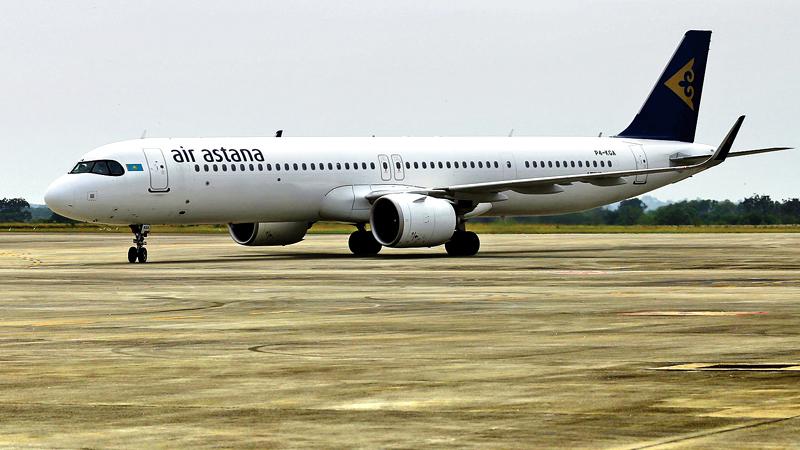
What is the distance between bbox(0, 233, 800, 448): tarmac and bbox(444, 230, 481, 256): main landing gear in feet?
45.5

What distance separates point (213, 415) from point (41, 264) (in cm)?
3247

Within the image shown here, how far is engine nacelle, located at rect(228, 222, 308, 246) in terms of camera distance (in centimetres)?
5116

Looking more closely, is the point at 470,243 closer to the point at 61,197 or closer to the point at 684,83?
the point at 61,197

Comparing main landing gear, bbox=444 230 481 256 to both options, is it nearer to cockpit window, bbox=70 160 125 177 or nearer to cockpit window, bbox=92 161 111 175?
cockpit window, bbox=70 160 125 177

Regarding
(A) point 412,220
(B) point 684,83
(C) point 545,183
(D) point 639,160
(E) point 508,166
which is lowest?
(A) point 412,220

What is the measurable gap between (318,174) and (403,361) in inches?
1297

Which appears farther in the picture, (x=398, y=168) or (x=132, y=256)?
(x=398, y=168)

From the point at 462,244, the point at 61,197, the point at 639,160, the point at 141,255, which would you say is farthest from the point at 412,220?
the point at 639,160

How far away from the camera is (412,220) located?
4572 cm

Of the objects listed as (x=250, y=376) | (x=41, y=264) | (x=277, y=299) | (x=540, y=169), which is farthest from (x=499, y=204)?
(x=250, y=376)

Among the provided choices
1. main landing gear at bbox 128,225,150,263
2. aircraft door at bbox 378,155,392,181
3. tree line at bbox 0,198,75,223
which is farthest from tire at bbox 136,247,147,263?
tree line at bbox 0,198,75,223

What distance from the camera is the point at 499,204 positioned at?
52.4 metres

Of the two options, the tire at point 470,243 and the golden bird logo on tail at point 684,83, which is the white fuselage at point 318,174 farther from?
the tire at point 470,243

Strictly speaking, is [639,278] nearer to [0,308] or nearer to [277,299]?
[277,299]
